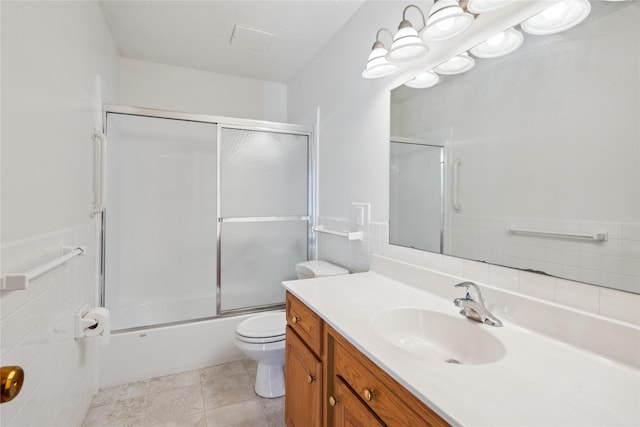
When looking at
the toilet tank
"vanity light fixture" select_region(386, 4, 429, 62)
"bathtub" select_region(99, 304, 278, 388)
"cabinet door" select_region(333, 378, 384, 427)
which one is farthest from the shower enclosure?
"cabinet door" select_region(333, 378, 384, 427)

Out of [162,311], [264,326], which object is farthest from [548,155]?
[162,311]

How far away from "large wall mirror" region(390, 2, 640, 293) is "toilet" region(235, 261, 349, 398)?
1.03m

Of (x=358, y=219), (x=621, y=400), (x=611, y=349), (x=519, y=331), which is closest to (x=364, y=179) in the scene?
(x=358, y=219)

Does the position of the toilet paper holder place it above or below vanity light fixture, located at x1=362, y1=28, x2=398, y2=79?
below

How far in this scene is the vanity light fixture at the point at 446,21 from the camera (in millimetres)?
1115

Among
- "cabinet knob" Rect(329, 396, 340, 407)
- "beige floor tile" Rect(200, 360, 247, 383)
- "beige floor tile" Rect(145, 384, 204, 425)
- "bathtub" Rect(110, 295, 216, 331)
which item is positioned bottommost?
"beige floor tile" Rect(200, 360, 247, 383)

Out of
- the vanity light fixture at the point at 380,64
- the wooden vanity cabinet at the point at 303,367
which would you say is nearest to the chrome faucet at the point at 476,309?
the wooden vanity cabinet at the point at 303,367

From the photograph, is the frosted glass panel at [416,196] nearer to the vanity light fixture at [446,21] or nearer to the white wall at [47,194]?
the vanity light fixture at [446,21]

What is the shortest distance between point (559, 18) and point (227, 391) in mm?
2451

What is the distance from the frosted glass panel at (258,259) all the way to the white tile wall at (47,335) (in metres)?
0.94

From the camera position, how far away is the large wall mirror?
0.82 metres

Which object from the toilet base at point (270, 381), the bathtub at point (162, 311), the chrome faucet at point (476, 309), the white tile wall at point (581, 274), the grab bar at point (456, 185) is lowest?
the toilet base at point (270, 381)

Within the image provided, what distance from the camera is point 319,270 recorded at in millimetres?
2096

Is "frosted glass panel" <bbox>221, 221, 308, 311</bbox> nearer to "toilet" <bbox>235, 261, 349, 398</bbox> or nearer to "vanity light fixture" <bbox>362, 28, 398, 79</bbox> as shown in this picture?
"toilet" <bbox>235, 261, 349, 398</bbox>
